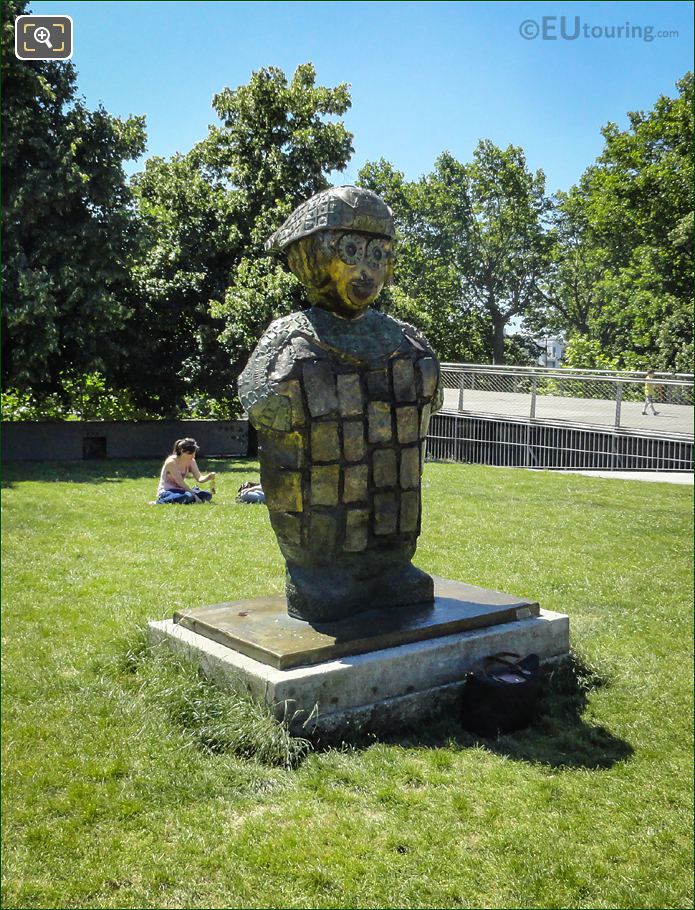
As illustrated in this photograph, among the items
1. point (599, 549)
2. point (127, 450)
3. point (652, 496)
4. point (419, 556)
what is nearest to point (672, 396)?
point (652, 496)

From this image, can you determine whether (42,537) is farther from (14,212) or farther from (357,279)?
(14,212)

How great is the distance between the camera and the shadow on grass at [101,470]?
1441 centimetres

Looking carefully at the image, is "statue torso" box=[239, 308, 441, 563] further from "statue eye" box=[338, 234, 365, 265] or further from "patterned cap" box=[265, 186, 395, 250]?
"patterned cap" box=[265, 186, 395, 250]

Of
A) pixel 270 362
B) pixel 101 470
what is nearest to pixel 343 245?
pixel 270 362

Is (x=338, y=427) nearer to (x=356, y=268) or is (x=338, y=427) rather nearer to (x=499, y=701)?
(x=356, y=268)

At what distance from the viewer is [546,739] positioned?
4.75m

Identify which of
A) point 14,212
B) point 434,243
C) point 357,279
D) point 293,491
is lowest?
point 293,491

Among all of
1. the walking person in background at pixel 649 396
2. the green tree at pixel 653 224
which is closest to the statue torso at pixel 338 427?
the walking person in background at pixel 649 396

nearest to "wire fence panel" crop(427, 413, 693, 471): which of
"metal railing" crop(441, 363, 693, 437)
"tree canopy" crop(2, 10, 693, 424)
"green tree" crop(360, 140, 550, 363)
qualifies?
"metal railing" crop(441, 363, 693, 437)

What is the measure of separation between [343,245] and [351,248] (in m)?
0.05

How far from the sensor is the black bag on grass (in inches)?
186

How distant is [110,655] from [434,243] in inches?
1488

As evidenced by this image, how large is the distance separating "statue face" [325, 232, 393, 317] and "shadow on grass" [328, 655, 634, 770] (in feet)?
7.66

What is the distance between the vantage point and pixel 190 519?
35.2ft
